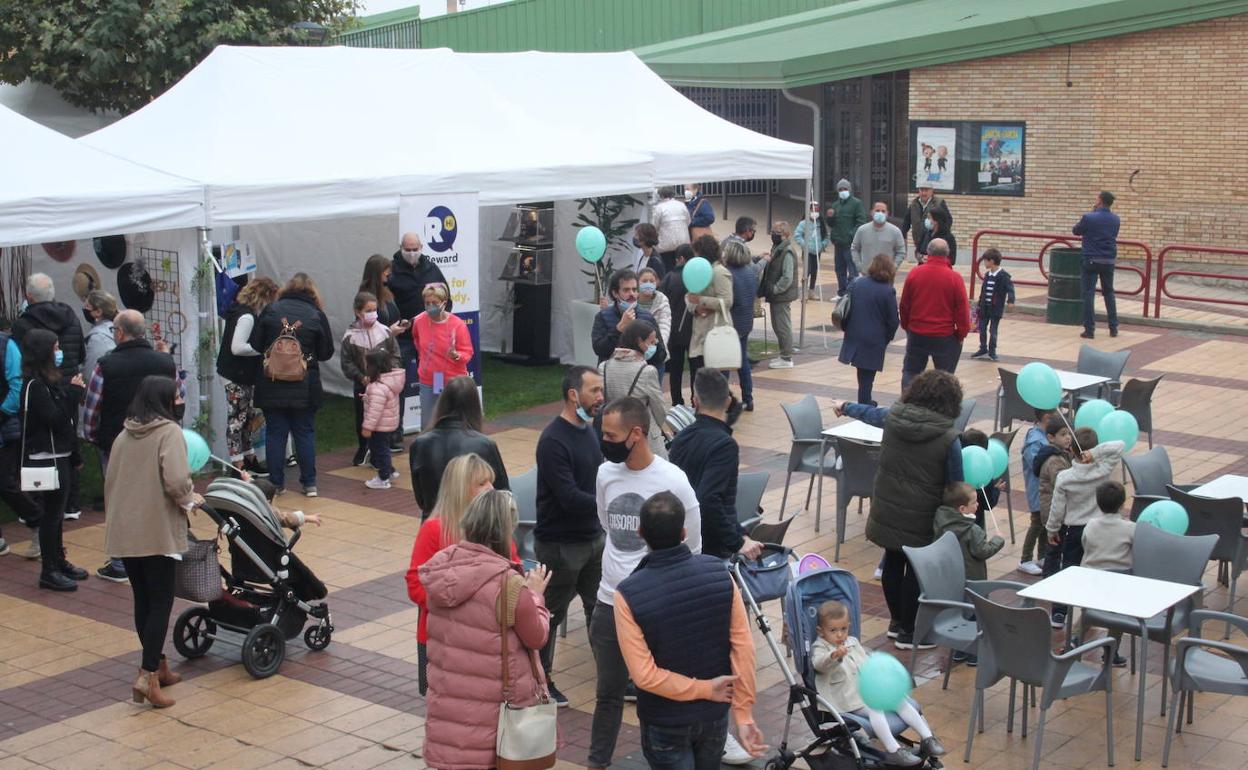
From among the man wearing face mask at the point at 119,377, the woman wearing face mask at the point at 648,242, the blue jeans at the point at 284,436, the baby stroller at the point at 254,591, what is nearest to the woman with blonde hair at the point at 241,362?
the blue jeans at the point at 284,436

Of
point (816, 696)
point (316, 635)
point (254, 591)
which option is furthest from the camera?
point (316, 635)

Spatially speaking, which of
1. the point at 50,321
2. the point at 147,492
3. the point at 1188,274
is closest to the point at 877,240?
the point at 1188,274

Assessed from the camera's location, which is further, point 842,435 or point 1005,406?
point 1005,406

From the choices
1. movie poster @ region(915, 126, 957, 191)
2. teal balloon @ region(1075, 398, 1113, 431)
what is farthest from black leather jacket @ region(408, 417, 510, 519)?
movie poster @ region(915, 126, 957, 191)

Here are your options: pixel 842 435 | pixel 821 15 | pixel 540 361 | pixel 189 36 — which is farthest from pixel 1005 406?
pixel 821 15

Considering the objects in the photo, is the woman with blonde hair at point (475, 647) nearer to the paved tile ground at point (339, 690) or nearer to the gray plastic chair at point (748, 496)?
the paved tile ground at point (339, 690)

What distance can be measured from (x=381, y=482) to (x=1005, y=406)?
523 cm

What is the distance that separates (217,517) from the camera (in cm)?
751

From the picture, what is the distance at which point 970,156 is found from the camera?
2641 cm

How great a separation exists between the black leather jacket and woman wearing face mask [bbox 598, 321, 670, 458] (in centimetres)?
181

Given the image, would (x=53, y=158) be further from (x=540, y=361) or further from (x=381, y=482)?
(x=540, y=361)

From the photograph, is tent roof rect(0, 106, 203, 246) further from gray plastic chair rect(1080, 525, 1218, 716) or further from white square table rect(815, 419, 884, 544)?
gray plastic chair rect(1080, 525, 1218, 716)

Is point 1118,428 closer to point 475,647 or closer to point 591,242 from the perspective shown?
point 475,647

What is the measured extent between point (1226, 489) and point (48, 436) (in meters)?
7.33
